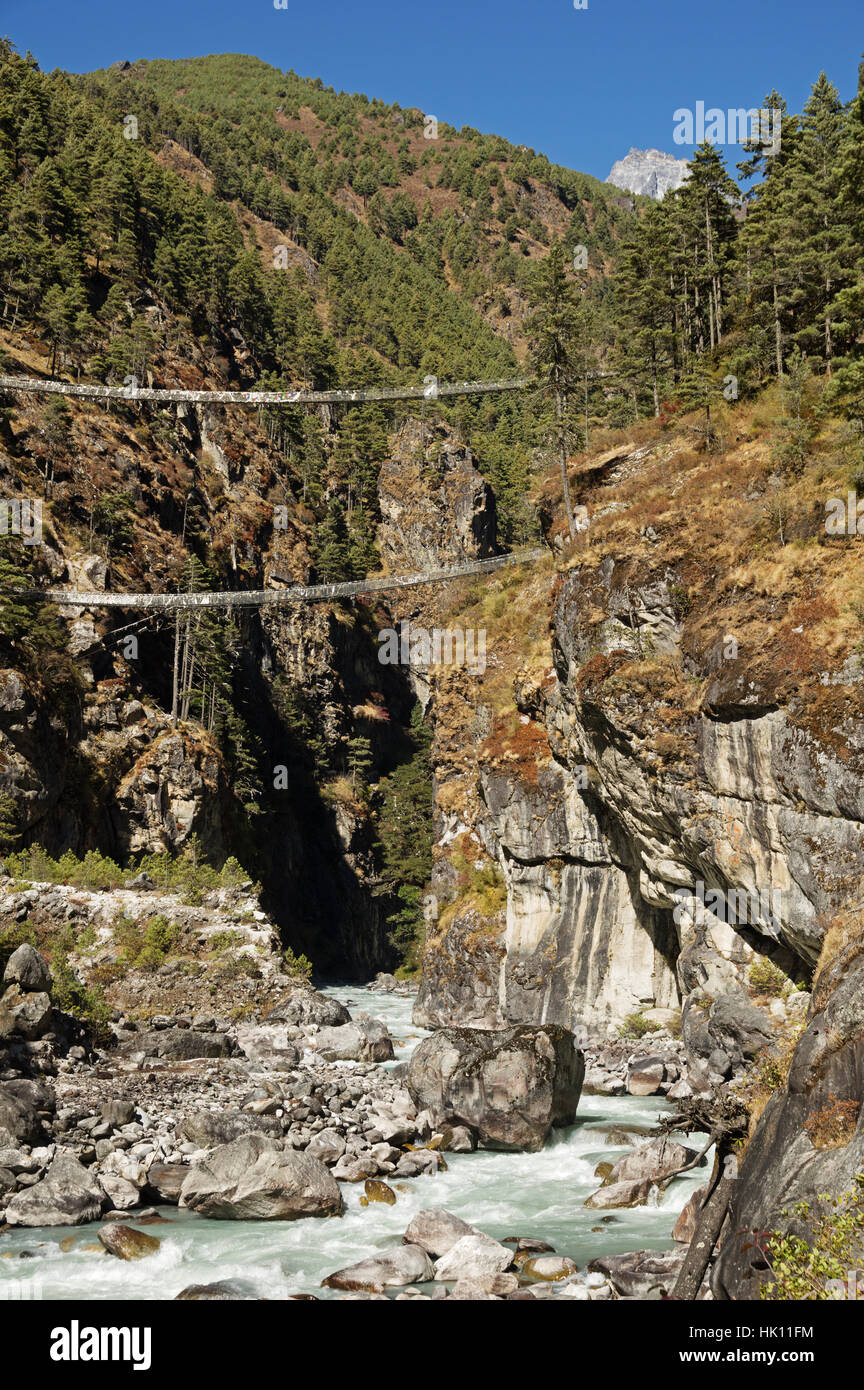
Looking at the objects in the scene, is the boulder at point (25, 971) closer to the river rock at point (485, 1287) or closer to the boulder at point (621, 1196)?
the boulder at point (621, 1196)

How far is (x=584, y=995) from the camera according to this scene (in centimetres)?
2898

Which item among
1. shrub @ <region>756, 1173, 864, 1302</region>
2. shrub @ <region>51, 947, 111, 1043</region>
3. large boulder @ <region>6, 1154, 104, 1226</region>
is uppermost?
shrub @ <region>756, 1173, 864, 1302</region>

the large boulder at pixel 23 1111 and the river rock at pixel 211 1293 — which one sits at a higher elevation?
the river rock at pixel 211 1293

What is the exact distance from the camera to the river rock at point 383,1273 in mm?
10977

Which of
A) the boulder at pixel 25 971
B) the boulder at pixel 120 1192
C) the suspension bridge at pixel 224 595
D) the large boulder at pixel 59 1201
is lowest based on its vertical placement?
the boulder at pixel 120 1192

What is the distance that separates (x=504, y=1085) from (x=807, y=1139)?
425 inches

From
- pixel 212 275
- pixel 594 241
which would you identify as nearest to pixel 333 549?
pixel 212 275

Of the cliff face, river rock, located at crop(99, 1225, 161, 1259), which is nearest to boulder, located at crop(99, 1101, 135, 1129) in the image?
river rock, located at crop(99, 1225, 161, 1259)

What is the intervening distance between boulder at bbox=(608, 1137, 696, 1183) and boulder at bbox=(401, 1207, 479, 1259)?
12.2 ft

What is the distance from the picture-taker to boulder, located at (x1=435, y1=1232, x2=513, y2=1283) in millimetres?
11164

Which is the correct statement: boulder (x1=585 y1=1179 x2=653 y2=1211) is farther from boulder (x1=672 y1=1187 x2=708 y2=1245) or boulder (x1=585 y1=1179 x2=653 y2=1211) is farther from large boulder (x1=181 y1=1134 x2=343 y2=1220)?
large boulder (x1=181 y1=1134 x2=343 y2=1220)

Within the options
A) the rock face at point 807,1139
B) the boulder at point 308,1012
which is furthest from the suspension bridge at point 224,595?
the rock face at point 807,1139

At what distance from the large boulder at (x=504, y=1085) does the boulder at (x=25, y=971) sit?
9.23 m

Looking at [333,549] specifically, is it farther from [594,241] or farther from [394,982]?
[594,241]
